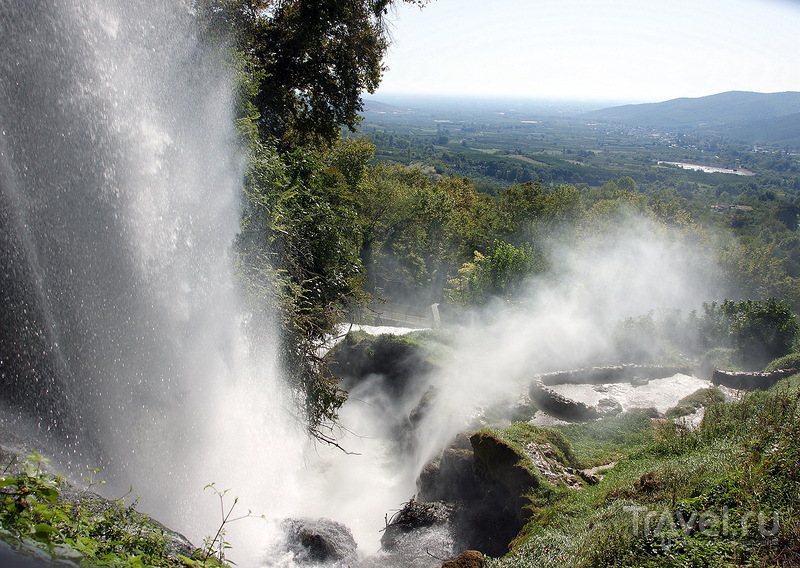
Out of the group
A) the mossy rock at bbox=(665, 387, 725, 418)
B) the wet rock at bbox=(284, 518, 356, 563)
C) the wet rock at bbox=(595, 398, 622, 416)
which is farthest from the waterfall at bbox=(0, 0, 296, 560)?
the mossy rock at bbox=(665, 387, 725, 418)

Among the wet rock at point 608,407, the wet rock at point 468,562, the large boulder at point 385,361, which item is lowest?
the large boulder at point 385,361

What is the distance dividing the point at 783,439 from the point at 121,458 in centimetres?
862

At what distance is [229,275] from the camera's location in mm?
8430

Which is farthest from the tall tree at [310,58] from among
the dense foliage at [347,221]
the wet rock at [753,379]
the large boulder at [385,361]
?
the wet rock at [753,379]

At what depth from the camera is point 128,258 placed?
21.0 ft

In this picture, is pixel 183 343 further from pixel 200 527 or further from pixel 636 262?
pixel 636 262

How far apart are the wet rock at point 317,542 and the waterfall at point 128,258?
1.06 metres

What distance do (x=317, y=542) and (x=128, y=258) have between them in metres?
6.26

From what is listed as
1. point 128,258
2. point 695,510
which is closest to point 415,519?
point 695,510

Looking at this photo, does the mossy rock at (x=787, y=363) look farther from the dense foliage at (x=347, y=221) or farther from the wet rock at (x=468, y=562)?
the wet rock at (x=468, y=562)

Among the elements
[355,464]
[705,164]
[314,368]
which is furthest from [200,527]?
[705,164]

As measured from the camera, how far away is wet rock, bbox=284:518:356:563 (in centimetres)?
884

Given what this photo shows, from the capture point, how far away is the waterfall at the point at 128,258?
4898 mm

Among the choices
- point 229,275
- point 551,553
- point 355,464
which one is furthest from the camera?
point 355,464
